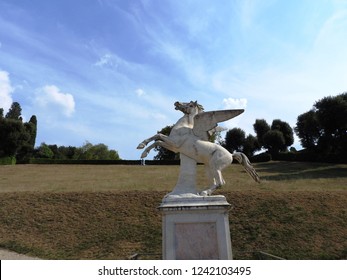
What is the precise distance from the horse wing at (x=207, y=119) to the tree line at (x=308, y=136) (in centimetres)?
3873

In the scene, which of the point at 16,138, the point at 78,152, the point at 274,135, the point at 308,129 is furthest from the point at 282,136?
the point at 78,152

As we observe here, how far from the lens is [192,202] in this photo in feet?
27.1

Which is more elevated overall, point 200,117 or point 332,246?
point 200,117

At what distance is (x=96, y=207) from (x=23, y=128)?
43.7m

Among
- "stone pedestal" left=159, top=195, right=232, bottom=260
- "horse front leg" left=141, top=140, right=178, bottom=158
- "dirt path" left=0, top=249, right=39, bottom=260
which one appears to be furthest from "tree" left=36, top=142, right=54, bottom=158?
"stone pedestal" left=159, top=195, right=232, bottom=260

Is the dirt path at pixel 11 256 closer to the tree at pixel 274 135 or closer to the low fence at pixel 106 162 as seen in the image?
the low fence at pixel 106 162

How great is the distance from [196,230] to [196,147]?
2041mm

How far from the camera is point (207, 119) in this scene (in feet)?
30.6

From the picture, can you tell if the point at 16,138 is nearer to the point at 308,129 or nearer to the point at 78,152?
the point at 78,152

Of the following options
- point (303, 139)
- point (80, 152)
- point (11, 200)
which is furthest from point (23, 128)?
point (303, 139)

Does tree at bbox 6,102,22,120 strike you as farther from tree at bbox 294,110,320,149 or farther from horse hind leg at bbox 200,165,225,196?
horse hind leg at bbox 200,165,225,196

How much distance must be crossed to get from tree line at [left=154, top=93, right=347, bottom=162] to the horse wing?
3873cm
